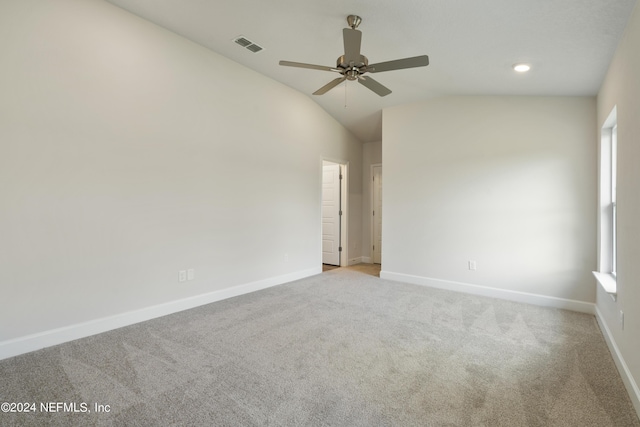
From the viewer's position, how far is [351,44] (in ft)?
8.05

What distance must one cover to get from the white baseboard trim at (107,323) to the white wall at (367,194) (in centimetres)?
300

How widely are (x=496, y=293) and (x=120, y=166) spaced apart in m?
4.68

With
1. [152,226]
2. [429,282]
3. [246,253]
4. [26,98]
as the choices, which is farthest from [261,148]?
[429,282]

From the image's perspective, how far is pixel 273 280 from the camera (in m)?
4.72

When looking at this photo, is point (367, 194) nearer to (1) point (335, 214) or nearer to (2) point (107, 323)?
(1) point (335, 214)

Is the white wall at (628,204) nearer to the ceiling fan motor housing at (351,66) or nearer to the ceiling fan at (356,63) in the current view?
the ceiling fan at (356,63)

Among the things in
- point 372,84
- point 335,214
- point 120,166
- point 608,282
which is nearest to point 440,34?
point 372,84

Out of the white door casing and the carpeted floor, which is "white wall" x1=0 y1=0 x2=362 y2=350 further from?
the white door casing

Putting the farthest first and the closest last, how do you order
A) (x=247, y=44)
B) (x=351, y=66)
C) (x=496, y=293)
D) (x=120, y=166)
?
(x=496, y=293) < (x=247, y=44) < (x=120, y=166) < (x=351, y=66)

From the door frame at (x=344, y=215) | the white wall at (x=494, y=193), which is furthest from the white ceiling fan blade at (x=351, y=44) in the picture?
the door frame at (x=344, y=215)

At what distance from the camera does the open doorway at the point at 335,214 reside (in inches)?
250

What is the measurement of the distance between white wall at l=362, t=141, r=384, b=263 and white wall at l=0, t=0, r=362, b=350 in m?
2.52

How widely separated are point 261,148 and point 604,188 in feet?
13.3

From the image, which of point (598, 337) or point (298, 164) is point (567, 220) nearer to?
point (598, 337)
